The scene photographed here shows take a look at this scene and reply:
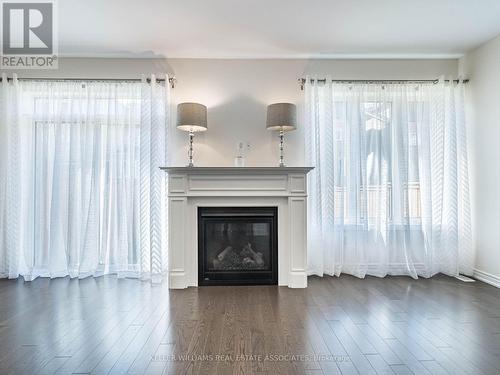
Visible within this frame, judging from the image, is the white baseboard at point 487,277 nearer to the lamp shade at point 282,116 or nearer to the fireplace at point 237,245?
the fireplace at point 237,245

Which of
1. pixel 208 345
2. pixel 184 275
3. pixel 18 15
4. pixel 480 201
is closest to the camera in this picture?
pixel 208 345

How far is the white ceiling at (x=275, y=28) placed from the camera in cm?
276

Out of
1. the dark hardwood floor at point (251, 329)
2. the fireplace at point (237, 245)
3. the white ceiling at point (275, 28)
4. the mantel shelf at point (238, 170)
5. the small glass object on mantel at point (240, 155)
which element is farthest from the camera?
the small glass object on mantel at point (240, 155)

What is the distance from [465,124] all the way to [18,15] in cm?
483

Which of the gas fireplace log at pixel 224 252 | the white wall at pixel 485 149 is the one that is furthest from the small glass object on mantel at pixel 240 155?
the white wall at pixel 485 149

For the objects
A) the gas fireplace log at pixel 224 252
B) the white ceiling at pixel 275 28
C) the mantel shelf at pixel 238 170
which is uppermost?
the white ceiling at pixel 275 28

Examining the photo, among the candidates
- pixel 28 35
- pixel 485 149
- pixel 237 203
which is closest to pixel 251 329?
pixel 237 203

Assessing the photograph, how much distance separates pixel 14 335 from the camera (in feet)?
7.07

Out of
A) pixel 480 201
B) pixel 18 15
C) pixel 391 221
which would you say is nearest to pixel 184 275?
pixel 391 221

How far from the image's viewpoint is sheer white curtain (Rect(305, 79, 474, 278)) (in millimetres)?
3619

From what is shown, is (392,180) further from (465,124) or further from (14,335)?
(14,335)

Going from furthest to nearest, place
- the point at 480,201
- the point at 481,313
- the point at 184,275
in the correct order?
the point at 480,201 < the point at 184,275 < the point at 481,313

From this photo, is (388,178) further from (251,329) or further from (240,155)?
(251,329)

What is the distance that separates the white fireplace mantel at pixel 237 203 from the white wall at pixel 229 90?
47cm
